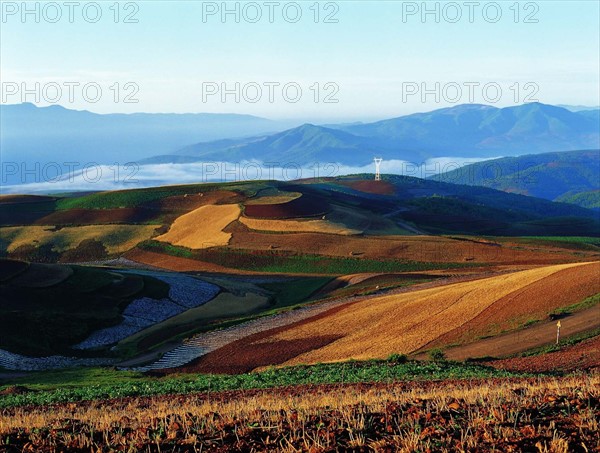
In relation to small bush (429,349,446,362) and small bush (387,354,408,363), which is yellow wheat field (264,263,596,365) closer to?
small bush (429,349,446,362)

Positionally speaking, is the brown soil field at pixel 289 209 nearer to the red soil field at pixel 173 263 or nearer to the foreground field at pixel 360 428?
the red soil field at pixel 173 263

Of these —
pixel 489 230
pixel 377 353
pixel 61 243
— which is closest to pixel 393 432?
pixel 377 353

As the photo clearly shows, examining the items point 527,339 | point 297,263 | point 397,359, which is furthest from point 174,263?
point 397,359

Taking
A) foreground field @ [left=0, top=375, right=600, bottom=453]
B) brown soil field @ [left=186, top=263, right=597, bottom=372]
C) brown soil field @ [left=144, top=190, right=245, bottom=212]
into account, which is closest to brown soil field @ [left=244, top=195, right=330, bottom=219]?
brown soil field @ [left=144, top=190, right=245, bottom=212]

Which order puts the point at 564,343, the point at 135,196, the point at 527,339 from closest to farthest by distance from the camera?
the point at 564,343, the point at 527,339, the point at 135,196

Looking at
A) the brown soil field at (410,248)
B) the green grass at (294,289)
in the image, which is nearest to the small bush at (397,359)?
the green grass at (294,289)

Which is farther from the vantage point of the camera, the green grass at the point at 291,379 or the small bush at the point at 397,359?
the small bush at the point at 397,359

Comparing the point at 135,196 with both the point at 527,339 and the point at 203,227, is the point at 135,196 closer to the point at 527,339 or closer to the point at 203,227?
the point at 203,227
